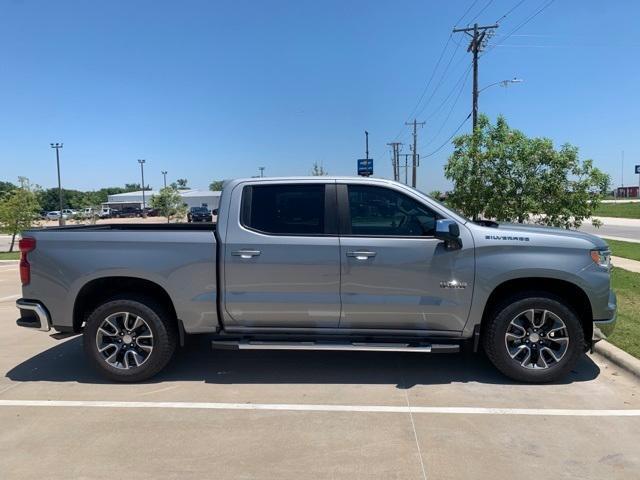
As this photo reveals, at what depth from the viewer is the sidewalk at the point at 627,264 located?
11984mm

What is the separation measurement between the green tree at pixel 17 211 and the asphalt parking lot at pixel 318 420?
78.5 ft

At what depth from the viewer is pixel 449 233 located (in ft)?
15.7

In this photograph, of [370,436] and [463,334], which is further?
[463,334]

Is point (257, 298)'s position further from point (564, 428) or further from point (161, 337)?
point (564, 428)

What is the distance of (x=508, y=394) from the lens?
484 cm

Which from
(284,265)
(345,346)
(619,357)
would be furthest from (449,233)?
(619,357)

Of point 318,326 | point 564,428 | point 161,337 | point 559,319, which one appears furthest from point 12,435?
point 559,319

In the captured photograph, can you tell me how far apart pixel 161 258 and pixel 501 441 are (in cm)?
332

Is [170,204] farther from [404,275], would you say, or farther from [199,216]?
[404,275]

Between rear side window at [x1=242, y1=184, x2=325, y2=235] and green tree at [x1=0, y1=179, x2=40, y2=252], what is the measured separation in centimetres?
2582

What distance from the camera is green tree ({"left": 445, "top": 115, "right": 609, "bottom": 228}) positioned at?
A: 974 centimetres

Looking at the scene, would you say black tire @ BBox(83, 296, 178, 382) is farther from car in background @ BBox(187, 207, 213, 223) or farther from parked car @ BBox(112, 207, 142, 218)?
parked car @ BBox(112, 207, 142, 218)

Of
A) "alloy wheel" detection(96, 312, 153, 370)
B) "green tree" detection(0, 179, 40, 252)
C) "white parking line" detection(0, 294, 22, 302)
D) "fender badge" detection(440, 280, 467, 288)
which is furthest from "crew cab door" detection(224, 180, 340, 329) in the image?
"green tree" detection(0, 179, 40, 252)

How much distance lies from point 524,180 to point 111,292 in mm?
7665
